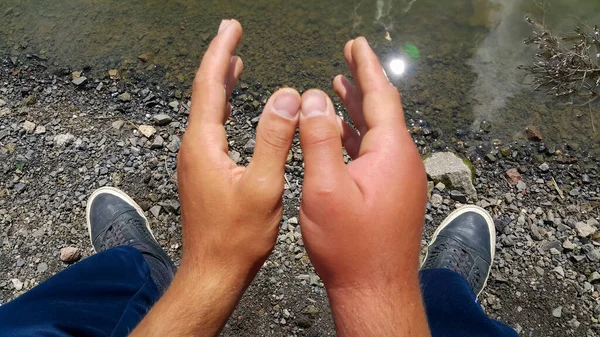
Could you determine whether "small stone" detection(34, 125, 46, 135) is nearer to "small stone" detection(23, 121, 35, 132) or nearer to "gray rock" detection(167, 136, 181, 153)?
"small stone" detection(23, 121, 35, 132)

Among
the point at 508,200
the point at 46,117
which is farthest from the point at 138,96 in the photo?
the point at 508,200

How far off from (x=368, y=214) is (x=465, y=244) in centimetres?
187

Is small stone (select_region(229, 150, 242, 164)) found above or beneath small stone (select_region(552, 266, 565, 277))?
above

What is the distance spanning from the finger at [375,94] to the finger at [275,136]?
0.24 m

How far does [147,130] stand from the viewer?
10.8 feet

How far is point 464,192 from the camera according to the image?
10.2ft

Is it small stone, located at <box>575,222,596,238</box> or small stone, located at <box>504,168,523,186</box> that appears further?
small stone, located at <box>504,168,523,186</box>

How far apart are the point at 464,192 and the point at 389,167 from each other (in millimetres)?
1902

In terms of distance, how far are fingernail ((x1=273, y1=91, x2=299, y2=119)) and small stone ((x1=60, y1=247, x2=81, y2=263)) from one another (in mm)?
2057

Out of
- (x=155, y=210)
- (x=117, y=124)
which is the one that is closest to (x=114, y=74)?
(x=117, y=124)

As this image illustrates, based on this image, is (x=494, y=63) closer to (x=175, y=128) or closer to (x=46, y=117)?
(x=175, y=128)

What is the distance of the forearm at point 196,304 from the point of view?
5.01 ft

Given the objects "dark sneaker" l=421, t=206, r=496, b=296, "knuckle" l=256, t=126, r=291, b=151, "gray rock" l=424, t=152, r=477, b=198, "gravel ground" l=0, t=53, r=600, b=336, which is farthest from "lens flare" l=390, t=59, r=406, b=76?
"knuckle" l=256, t=126, r=291, b=151

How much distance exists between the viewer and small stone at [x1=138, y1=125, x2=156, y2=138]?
3279 millimetres
